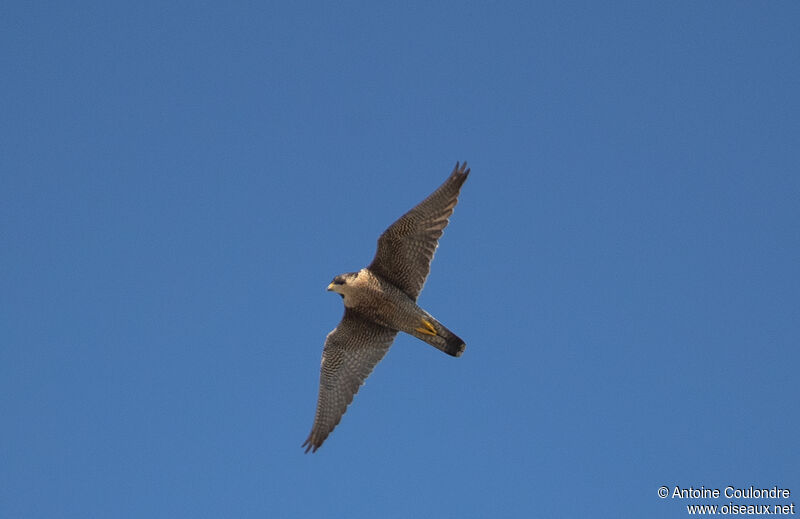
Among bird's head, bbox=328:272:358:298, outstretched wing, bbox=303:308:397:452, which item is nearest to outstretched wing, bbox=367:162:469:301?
bird's head, bbox=328:272:358:298

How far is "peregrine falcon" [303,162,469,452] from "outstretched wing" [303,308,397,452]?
0.02 meters

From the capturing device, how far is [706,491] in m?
11.3

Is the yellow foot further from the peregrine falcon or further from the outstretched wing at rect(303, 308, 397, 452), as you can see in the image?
the outstretched wing at rect(303, 308, 397, 452)

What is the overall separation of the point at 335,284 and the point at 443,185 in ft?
7.21

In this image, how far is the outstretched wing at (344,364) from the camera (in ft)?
37.9

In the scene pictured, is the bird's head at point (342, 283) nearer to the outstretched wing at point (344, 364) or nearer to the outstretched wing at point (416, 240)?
the outstretched wing at point (416, 240)

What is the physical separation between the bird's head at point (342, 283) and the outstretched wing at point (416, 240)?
33 centimetres

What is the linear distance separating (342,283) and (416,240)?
1284 mm

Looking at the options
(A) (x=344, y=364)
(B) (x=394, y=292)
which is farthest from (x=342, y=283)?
(A) (x=344, y=364)

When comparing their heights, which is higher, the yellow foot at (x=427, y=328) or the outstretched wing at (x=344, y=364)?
the yellow foot at (x=427, y=328)

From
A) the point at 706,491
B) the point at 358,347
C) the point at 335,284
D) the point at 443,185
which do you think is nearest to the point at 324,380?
the point at 358,347

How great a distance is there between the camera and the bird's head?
35.2 ft

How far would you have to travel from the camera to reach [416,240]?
34.7 ft

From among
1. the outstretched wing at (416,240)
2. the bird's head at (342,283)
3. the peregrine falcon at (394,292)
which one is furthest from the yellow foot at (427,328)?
the bird's head at (342,283)
